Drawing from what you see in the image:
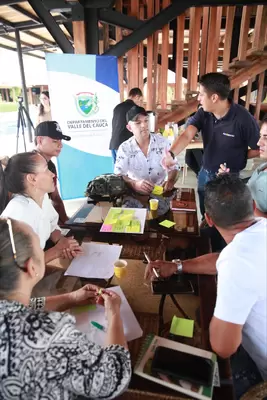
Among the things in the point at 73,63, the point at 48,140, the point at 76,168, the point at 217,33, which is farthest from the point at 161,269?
the point at 217,33

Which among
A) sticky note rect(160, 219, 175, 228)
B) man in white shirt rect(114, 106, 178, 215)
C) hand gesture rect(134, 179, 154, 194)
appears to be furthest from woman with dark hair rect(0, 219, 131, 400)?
man in white shirt rect(114, 106, 178, 215)

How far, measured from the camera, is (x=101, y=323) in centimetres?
101

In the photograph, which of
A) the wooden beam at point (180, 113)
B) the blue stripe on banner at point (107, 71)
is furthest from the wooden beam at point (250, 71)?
the blue stripe on banner at point (107, 71)

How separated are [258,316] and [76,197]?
3166mm

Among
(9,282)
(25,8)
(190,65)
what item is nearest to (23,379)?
(9,282)

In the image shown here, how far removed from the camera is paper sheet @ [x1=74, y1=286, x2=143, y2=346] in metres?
0.96

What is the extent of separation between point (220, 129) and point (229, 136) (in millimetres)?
97

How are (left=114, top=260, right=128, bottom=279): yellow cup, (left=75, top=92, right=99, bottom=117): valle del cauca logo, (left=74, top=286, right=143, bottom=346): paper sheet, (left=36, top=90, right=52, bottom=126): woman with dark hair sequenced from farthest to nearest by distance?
(left=36, top=90, right=52, bottom=126): woman with dark hair < (left=75, top=92, right=99, bottom=117): valle del cauca logo < (left=114, top=260, right=128, bottom=279): yellow cup < (left=74, top=286, right=143, bottom=346): paper sheet

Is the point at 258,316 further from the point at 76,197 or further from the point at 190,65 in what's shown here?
the point at 190,65

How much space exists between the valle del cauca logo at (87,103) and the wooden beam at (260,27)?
7.09ft

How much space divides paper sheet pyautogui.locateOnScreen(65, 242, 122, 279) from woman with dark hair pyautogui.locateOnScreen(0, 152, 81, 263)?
6cm

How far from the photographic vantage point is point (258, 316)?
950 mm

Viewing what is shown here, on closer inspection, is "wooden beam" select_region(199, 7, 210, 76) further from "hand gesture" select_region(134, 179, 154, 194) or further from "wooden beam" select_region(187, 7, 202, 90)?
"hand gesture" select_region(134, 179, 154, 194)

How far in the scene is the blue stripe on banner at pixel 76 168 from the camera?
3.64 metres
